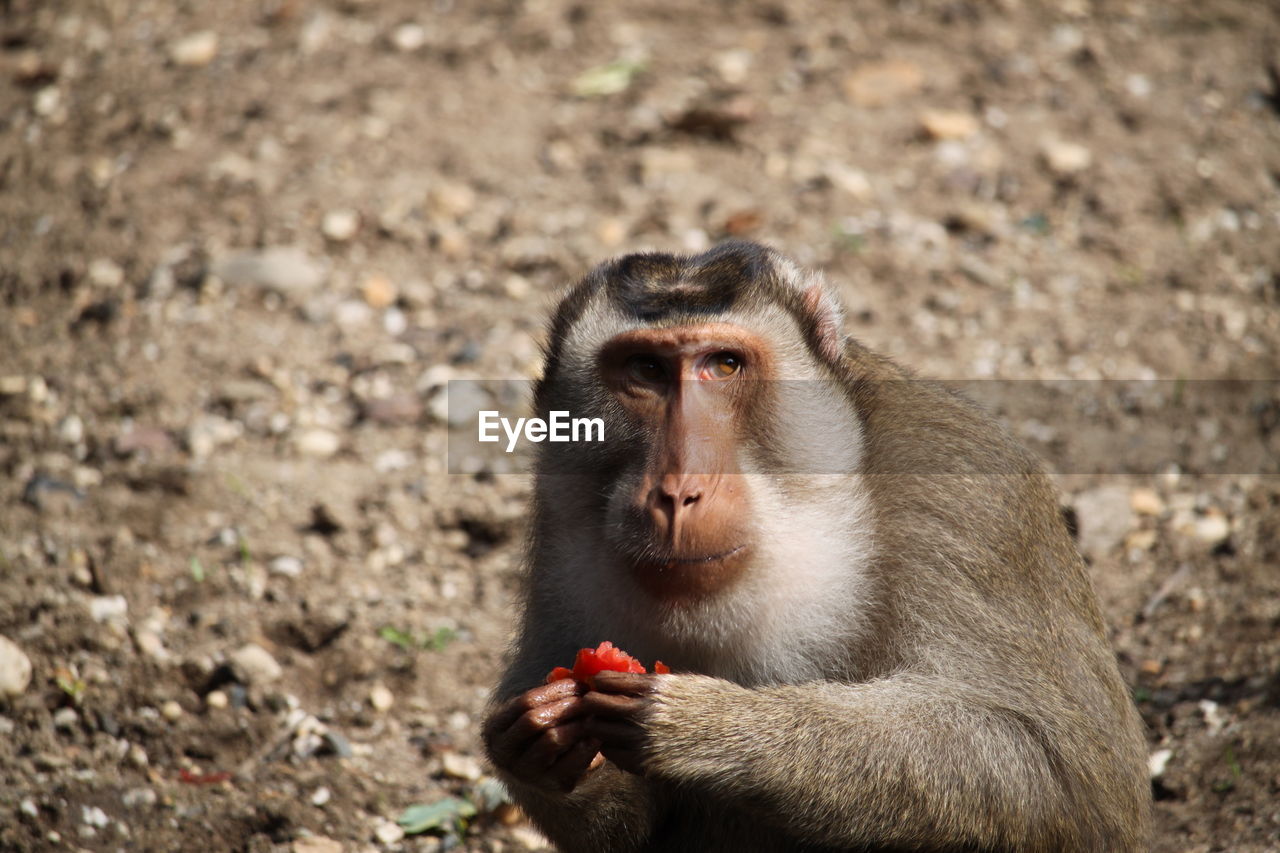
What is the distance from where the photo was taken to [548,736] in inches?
135

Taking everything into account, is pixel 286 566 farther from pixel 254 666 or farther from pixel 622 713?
pixel 622 713

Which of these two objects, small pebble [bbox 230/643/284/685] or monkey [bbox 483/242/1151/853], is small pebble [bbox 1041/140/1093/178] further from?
small pebble [bbox 230/643/284/685]

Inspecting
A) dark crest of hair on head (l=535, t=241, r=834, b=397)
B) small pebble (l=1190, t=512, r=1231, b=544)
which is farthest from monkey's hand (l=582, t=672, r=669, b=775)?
small pebble (l=1190, t=512, r=1231, b=544)

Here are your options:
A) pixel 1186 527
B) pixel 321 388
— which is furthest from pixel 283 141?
pixel 1186 527

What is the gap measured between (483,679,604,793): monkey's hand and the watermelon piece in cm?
3

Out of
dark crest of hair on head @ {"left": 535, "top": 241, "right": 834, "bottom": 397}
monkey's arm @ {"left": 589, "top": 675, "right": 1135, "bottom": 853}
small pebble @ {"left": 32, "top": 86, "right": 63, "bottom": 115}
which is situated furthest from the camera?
small pebble @ {"left": 32, "top": 86, "right": 63, "bottom": 115}

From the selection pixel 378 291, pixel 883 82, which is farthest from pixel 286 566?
pixel 883 82

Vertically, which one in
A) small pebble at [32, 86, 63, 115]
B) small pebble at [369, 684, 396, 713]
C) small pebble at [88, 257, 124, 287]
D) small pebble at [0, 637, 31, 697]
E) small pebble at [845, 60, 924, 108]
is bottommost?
small pebble at [369, 684, 396, 713]

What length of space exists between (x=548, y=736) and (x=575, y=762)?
113mm

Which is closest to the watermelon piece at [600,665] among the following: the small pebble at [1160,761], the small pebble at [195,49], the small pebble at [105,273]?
the small pebble at [1160,761]

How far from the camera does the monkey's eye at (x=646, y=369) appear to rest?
3.79 m

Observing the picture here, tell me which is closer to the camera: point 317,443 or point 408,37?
point 317,443

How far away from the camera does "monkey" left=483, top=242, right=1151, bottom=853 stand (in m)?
3.39

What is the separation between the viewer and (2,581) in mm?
5309
